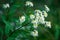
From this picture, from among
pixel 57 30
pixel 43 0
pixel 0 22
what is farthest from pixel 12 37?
pixel 57 30

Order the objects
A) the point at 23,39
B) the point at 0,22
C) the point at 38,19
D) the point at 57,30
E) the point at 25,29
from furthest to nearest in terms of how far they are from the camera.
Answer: the point at 57,30
the point at 23,39
the point at 0,22
the point at 25,29
the point at 38,19

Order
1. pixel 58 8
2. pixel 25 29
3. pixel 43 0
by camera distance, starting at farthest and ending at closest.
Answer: pixel 58 8 < pixel 43 0 < pixel 25 29

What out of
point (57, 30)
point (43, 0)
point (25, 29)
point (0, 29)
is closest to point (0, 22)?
point (0, 29)

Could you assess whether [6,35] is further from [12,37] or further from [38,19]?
[38,19]

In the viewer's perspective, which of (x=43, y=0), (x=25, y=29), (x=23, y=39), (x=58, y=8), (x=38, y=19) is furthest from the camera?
(x=58, y=8)

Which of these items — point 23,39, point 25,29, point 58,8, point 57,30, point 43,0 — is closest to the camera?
point 25,29

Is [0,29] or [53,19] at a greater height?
[53,19]

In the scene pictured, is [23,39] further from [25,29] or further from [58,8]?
[58,8]

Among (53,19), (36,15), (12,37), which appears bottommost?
(12,37)

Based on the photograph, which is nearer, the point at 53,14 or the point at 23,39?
the point at 23,39
